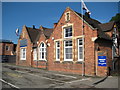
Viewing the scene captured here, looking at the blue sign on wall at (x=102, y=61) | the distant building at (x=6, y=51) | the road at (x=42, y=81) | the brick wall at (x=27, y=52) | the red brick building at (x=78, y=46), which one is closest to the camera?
the road at (x=42, y=81)

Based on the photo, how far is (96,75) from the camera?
13727 millimetres

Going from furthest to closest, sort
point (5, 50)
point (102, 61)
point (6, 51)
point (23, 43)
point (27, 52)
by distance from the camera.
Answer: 1. point (6, 51)
2. point (5, 50)
3. point (23, 43)
4. point (27, 52)
5. point (102, 61)

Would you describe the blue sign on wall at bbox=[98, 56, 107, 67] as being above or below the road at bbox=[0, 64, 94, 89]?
above

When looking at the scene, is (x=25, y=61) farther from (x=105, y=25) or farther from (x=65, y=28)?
(x=105, y=25)

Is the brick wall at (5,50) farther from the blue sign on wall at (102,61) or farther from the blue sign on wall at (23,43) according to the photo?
the blue sign on wall at (102,61)

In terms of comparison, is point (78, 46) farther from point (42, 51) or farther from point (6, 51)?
point (6, 51)

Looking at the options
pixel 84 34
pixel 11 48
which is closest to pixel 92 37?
pixel 84 34

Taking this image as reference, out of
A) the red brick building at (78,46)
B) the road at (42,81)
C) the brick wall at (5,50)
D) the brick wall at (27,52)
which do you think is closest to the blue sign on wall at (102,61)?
the red brick building at (78,46)

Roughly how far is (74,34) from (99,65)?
4.93 meters

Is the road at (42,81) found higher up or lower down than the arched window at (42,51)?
lower down

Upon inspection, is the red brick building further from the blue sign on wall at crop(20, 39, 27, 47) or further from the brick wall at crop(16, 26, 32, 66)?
the blue sign on wall at crop(20, 39, 27, 47)

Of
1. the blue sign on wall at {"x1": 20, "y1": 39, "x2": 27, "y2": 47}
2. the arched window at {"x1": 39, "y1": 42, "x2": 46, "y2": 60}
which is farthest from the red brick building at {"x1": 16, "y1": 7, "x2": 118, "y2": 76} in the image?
the blue sign on wall at {"x1": 20, "y1": 39, "x2": 27, "y2": 47}

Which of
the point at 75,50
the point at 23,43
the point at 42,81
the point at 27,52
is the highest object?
the point at 23,43

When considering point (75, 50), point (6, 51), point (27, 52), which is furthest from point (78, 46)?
point (6, 51)
